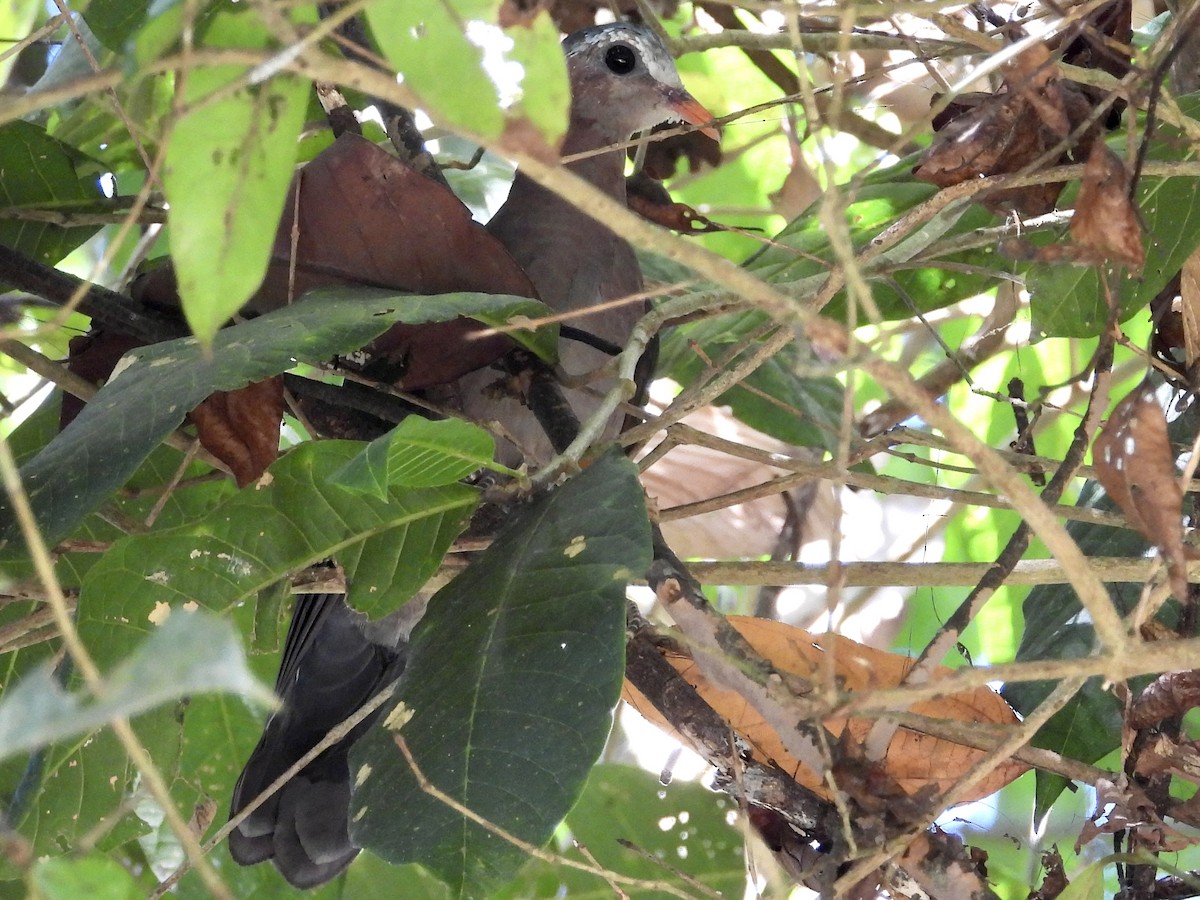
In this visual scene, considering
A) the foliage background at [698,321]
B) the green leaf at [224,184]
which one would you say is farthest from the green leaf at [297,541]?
the green leaf at [224,184]

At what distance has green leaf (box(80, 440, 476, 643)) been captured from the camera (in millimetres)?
1011

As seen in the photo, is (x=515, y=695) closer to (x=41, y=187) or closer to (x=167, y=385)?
(x=167, y=385)

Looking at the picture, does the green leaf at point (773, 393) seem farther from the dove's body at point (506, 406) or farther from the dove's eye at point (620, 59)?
the dove's eye at point (620, 59)

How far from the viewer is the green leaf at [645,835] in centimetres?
144

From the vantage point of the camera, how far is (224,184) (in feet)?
2.06

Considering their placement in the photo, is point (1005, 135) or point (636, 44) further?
point (636, 44)

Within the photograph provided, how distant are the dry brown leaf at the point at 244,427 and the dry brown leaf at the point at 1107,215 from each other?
69 cm

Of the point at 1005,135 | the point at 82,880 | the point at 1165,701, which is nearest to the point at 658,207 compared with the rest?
the point at 1005,135

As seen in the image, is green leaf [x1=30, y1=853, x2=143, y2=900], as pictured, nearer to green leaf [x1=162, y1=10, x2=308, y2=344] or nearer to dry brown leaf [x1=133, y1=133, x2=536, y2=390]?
green leaf [x1=162, y1=10, x2=308, y2=344]

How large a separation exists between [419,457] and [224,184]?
1.18 ft

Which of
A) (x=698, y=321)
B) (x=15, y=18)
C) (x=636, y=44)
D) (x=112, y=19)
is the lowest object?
(x=698, y=321)

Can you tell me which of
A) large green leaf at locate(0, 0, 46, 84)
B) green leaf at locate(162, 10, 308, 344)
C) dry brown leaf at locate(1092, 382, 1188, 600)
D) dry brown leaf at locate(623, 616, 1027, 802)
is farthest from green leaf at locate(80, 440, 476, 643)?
large green leaf at locate(0, 0, 46, 84)

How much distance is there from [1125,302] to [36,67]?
5.10 feet

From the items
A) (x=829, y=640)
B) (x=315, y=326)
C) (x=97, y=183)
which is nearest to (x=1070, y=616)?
(x=829, y=640)
